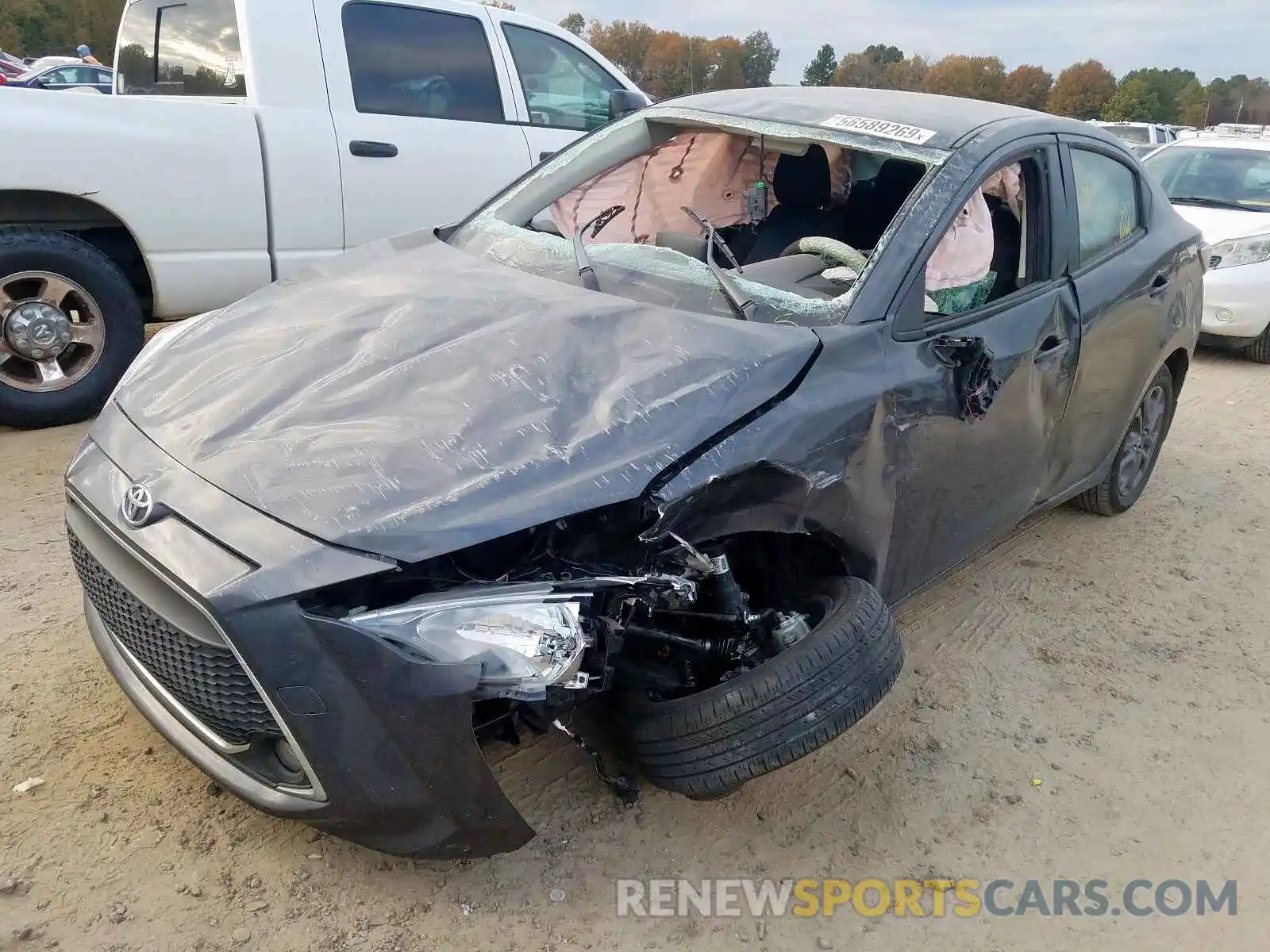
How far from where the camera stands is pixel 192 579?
1834 millimetres

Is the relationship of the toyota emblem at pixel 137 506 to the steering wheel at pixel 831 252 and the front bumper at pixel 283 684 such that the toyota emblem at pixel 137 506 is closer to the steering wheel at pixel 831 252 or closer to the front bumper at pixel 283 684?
the front bumper at pixel 283 684

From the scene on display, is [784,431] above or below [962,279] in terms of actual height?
below

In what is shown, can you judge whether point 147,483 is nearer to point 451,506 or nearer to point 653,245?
point 451,506

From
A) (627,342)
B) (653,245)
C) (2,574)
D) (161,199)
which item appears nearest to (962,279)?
(653,245)

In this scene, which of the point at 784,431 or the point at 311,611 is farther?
the point at 784,431

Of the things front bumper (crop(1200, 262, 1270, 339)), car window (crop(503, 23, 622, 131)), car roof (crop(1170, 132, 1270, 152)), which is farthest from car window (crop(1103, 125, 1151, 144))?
car window (crop(503, 23, 622, 131))

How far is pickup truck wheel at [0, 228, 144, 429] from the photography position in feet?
14.2

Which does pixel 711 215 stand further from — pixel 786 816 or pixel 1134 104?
pixel 1134 104

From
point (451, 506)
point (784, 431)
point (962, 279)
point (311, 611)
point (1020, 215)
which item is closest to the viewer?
point (311, 611)

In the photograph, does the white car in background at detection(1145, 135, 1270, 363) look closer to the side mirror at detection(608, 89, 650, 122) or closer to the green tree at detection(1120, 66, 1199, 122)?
the side mirror at detection(608, 89, 650, 122)

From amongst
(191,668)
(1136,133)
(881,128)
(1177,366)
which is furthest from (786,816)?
(1136,133)

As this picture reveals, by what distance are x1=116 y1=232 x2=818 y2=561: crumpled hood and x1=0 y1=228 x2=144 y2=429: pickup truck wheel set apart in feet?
6.45

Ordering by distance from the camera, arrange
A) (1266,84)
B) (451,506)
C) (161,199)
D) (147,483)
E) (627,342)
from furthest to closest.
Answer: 1. (1266,84)
2. (161,199)
3. (627,342)
4. (147,483)
5. (451,506)

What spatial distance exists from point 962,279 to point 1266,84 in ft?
240
